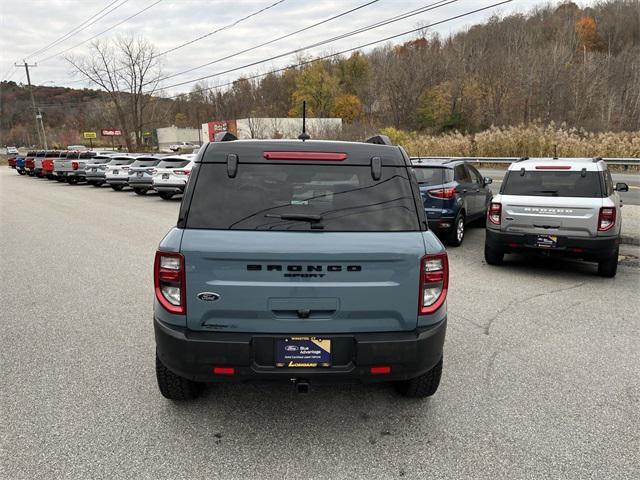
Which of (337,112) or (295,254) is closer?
(295,254)

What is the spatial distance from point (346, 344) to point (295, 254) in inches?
23.9

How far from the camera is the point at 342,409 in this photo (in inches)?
128

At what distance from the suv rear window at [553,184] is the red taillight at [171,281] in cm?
597

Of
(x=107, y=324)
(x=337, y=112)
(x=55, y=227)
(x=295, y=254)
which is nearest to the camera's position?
(x=295, y=254)

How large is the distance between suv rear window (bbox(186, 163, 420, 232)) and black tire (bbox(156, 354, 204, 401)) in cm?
112

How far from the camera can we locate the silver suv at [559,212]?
646 cm

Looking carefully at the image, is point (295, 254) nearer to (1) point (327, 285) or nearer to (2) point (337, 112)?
(1) point (327, 285)

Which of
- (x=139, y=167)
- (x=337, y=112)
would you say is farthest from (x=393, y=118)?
(x=139, y=167)

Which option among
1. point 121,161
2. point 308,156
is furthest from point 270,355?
point 121,161

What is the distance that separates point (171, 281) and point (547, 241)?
5.82 metres

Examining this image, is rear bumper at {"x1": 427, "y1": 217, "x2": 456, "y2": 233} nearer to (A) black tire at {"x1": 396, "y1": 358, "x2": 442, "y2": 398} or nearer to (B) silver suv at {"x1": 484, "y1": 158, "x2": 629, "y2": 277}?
(B) silver suv at {"x1": 484, "y1": 158, "x2": 629, "y2": 277}

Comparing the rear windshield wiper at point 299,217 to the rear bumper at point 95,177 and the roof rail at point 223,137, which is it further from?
the rear bumper at point 95,177

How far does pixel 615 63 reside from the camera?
5784 cm

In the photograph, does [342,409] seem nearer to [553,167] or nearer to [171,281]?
[171,281]
